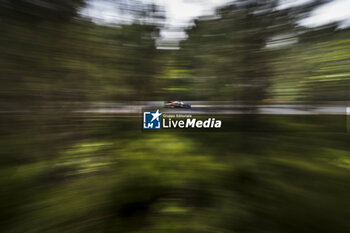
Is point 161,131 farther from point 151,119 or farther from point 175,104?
point 175,104

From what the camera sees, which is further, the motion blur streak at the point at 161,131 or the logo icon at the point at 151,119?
the logo icon at the point at 151,119

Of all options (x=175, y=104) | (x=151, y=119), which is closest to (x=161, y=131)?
(x=151, y=119)

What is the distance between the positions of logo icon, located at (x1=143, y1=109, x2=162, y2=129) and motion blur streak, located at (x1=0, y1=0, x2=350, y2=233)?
65 millimetres

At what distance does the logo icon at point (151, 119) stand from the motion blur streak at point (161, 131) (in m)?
0.06

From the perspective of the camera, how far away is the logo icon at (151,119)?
117cm

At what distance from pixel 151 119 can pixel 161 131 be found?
14cm

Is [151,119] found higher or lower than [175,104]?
lower

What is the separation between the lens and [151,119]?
1187mm

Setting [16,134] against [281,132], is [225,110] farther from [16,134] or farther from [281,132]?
[16,134]

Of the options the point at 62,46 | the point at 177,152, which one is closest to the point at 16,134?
the point at 62,46

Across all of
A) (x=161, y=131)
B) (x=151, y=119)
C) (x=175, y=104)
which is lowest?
(x=161, y=131)

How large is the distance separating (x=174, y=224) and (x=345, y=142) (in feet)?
4.51

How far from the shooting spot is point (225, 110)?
1178 mm

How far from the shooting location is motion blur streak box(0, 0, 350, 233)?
932mm
